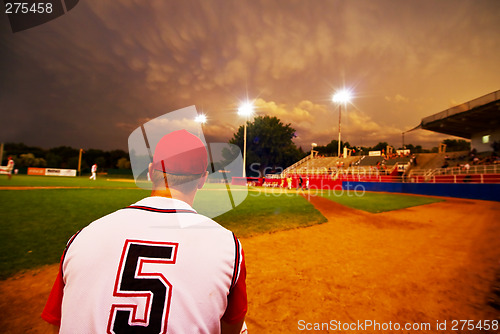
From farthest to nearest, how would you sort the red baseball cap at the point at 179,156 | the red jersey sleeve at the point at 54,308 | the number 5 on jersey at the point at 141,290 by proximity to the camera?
the red baseball cap at the point at 179,156 → the red jersey sleeve at the point at 54,308 → the number 5 on jersey at the point at 141,290

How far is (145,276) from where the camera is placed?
3.21ft

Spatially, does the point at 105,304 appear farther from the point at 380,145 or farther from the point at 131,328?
the point at 380,145

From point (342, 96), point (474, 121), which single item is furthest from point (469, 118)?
point (342, 96)

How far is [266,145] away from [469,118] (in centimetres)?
3719

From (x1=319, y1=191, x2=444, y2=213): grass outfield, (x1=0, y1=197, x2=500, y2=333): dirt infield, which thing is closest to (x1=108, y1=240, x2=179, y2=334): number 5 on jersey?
(x1=0, y1=197, x2=500, y2=333): dirt infield

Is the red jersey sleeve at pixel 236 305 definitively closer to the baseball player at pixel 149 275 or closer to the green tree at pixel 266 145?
the baseball player at pixel 149 275

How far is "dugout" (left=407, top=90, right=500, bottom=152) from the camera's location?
21562 millimetres

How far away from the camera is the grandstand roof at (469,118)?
21.3m

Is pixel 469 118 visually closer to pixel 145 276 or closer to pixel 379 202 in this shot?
pixel 379 202

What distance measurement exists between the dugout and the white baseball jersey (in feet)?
104

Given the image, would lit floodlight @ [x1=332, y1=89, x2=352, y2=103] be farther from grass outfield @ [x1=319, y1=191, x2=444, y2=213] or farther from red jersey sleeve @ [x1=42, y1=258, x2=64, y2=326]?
red jersey sleeve @ [x1=42, y1=258, x2=64, y2=326]

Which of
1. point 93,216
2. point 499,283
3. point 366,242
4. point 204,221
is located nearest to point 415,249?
point 366,242

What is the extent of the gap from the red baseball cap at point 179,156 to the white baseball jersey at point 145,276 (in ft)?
1.16

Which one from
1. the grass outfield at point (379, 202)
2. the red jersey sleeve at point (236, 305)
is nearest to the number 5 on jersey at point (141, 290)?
the red jersey sleeve at point (236, 305)
